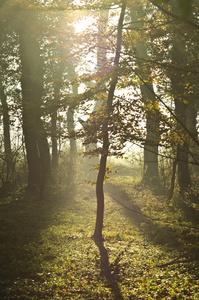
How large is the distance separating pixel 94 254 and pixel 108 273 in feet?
3.16

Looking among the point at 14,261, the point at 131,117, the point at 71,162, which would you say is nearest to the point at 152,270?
the point at 14,261

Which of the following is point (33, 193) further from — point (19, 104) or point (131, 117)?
point (131, 117)

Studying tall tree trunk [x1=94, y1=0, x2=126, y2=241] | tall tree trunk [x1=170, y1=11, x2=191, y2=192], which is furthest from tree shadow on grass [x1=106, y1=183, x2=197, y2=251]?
tall tree trunk [x1=170, y1=11, x2=191, y2=192]

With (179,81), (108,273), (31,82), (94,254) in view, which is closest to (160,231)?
(94,254)

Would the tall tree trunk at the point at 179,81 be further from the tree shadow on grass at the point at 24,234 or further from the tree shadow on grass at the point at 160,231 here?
the tree shadow on grass at the point at 24,234

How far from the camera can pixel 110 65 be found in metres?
7.59

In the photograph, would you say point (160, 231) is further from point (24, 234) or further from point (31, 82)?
point (31, 82)

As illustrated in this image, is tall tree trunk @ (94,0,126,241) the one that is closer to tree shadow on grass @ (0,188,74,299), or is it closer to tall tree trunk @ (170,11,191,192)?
tall tree trunk @ (170,11,191,192)

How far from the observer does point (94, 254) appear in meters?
7.27

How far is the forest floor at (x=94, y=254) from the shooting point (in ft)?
17.7

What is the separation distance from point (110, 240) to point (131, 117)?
3.85m

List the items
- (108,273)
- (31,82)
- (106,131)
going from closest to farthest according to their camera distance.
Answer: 1. (108,273)
2. (106,131)
3. (31,82)

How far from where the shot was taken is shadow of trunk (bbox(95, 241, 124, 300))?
18.0ft

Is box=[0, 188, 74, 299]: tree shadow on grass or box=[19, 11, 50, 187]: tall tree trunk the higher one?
box=[19, 11, 50, 187]: tall tree trunk
